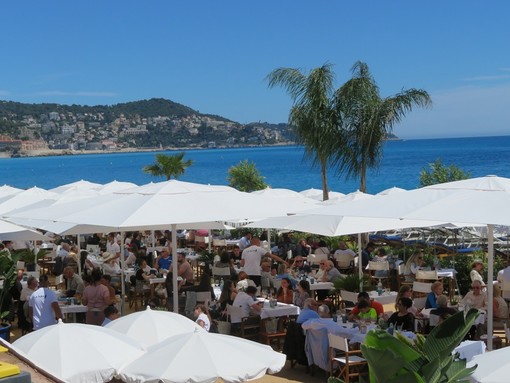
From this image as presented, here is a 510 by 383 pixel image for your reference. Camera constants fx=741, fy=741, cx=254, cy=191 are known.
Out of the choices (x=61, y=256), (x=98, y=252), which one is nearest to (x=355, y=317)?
(x=61, y=256)

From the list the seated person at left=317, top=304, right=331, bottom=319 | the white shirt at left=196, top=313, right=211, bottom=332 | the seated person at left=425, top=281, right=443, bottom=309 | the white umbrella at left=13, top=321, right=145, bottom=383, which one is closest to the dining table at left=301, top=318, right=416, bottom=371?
the seated person at left=317, top=304, right=331, bottom=319

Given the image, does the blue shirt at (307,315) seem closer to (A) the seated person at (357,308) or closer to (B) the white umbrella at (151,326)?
(A) the seated person at (357,308)

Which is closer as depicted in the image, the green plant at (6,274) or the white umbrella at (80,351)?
the white umbrella at (80,351)

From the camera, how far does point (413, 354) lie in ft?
11.8

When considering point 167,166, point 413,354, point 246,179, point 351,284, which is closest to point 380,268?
point 351,284

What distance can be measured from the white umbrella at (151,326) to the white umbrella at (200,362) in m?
0.88

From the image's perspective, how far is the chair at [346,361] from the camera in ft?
29.1

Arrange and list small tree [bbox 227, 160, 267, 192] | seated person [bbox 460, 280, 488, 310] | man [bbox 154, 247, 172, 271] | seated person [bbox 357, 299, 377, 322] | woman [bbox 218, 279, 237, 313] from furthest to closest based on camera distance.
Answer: small tree [bbox 227, 160, 267, 192]
man [bbox 154, 247, 172, 271]
woman [bbox 218, 279, 237, 313]
seated person [bbox 460, 280, 488, 310]
seated person [bbox 357, 299, 377, 322]

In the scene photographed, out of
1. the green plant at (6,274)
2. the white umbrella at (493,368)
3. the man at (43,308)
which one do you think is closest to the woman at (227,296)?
the man at (43,308)

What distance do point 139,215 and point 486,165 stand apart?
10280cm

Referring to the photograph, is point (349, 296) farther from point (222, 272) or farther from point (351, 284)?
point (222, 272)

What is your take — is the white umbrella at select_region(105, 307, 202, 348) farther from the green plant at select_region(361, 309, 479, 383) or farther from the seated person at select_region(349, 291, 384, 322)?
the green plant at select_region(361, 309, 479, 383)

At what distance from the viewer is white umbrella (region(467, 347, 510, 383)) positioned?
14.9ft

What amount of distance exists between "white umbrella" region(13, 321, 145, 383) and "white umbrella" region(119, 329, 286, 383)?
22 cm
